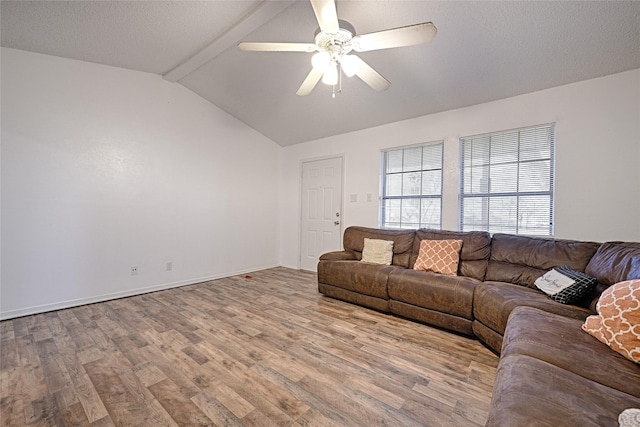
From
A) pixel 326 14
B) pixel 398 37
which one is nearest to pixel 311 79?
pixel 326 14

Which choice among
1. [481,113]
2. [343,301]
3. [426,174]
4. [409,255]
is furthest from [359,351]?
[481,113]

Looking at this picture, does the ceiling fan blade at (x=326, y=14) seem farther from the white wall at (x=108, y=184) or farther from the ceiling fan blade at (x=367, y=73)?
the white wall at (x=108, y=184)

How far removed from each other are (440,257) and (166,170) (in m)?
3.82

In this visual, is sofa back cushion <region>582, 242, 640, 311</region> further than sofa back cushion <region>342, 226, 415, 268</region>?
No

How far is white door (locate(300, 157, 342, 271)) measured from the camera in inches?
176

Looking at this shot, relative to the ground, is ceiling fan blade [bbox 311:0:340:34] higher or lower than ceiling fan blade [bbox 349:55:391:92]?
higher

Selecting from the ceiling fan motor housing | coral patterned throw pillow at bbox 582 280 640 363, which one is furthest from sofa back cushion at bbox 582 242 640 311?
the ceiling fan motor housing

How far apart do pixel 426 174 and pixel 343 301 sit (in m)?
2.08

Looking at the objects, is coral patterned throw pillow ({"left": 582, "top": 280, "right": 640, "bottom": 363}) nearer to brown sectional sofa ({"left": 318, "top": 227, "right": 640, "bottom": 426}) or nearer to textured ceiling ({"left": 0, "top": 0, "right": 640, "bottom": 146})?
brown sectional sofa ({"left": 318, "top": 227, "right": 640, "bottom": 426})

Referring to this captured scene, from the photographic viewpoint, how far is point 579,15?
6.36 ft

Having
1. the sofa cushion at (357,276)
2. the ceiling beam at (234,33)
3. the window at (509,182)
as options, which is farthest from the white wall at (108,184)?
the window at (509,182)

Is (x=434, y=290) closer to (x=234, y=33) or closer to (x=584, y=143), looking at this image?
(x=584, y=143)

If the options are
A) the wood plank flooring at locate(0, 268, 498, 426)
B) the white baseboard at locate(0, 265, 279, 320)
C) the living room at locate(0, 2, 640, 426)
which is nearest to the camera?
the wood plank flooring at locate(0, 268, 498, 426)

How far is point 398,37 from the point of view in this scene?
5.38 ft
